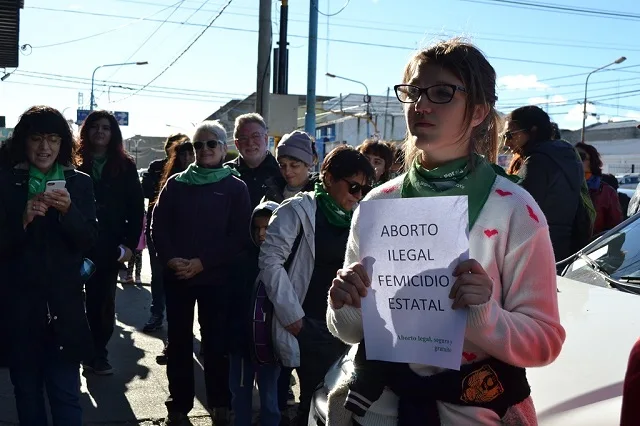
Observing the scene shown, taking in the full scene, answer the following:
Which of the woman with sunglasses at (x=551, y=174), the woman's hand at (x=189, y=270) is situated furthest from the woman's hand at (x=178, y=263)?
the woman with sunglasses at (x=551, y=174)

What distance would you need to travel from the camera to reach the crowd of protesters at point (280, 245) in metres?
1.84

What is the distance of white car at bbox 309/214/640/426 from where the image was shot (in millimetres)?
2219

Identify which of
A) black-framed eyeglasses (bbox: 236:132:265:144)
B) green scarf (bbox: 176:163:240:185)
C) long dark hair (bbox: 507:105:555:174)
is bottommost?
green scarf (bbox: 176:163:240:185)

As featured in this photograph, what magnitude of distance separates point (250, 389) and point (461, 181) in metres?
2.92

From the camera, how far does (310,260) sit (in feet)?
13.0

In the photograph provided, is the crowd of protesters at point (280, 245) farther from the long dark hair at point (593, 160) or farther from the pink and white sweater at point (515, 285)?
the long dark hair at point (593, 160)

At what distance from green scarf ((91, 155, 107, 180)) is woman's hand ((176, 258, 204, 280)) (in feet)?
5.44

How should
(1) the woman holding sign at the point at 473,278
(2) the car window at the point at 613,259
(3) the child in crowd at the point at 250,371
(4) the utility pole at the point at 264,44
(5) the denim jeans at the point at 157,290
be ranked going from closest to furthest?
(1) the woman holding sign at the point at 473,278
(2) the car window at the point at 613,259
(3) the child in crowd at the point at 250,371
(5) the denim jeans at the point at 157,290
(4) the utility pole at the point at 264,44

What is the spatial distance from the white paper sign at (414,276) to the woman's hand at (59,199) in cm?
241

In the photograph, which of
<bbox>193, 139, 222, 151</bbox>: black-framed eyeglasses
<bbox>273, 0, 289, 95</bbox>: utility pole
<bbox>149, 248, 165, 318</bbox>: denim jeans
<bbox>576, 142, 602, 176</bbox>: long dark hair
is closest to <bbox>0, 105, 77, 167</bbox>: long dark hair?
<bbox>193, 139, 222, 151</bbox>: black-framed eyeglasses

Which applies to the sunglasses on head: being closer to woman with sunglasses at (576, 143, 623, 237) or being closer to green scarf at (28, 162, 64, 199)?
green scarf at (28, 162, 64, 199)

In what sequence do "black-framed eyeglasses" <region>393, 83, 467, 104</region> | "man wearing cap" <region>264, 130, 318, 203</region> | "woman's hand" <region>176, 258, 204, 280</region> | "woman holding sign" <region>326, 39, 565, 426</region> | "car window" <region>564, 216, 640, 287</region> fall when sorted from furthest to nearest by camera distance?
"man wearing cap" <region>264, 130, 318, 203</region> → "woman's hand" <region>176, 258, 204, 280</region> → "car window" <region>564, 216, 640, 287</region> → "black-framed eyeglasses" <region>393, 83, 467, 104</region> → "woman holding sign" <region>326, 39, 565, 426</region>

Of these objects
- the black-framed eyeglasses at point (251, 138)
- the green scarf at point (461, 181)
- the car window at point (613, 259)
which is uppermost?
the black-framed eyeglasses at point (251, 138)

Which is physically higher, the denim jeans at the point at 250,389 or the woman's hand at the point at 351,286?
the woman's hand at the point at 351,286
